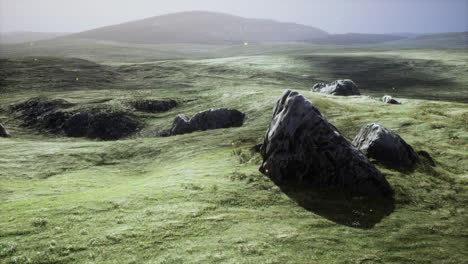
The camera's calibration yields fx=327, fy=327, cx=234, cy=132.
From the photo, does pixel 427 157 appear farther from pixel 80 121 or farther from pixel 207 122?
pixel 80 121

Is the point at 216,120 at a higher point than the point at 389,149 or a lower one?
lower

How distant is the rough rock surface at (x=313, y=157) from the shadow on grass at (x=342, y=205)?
65 cm

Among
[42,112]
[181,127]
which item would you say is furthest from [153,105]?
[42,112]

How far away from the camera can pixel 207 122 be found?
5644cm

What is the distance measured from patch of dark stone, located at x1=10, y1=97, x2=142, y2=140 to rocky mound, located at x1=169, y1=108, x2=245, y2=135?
10.6 metres

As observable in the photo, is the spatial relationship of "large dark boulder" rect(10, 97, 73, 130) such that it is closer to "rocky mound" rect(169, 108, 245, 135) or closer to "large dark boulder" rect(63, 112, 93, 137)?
"large dark boulder" rect(63, 112, 93, 137)

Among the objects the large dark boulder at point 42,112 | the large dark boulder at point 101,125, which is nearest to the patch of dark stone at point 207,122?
the large dark boulder at point 101,125

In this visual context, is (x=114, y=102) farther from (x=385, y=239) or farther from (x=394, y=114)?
(x=385, y=239)

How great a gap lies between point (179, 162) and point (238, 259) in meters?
21.6

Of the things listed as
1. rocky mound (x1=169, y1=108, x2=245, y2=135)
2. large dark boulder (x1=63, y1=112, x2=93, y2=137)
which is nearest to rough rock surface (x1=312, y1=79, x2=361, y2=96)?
rocky mound (x1=169, y1=108, x2=245, y2=135)

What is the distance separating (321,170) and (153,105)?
5645cm

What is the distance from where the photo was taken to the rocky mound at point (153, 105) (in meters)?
71.3

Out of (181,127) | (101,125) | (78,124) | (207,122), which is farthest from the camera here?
(101,125)

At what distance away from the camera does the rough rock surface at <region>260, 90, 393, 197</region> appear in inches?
846
